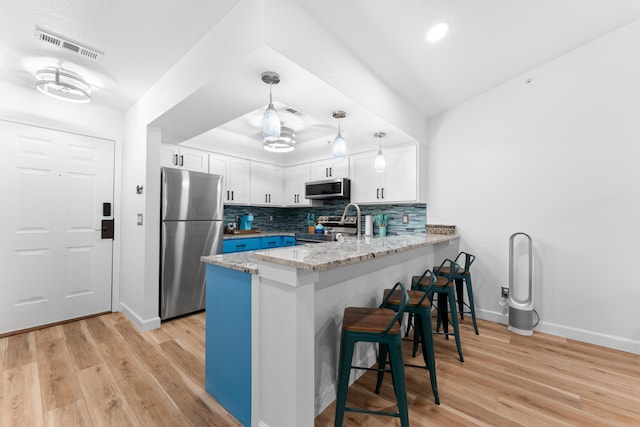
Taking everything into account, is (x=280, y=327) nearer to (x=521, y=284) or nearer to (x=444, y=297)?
(x=444, y=297)

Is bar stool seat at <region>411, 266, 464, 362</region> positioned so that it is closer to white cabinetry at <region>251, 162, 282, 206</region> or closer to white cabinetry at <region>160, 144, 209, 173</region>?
white cabinetry at <region>251, 162, 282, 206</region>

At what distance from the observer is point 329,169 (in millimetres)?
4391

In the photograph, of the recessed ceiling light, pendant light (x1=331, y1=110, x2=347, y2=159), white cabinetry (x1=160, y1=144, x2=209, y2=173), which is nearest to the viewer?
the recessed ceiling light

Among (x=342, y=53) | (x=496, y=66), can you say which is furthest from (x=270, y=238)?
(x=496, y=66)

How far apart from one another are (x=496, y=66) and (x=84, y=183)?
477 cm

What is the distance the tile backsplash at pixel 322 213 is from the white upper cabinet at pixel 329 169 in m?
0.49

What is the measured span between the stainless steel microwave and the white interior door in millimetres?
2762

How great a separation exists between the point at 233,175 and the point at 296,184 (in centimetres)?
116

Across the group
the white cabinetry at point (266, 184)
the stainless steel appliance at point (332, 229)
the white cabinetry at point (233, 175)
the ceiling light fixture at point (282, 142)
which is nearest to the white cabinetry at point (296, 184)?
the white cabinetry at point (266, 184)

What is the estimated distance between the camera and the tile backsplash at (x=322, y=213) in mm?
3789

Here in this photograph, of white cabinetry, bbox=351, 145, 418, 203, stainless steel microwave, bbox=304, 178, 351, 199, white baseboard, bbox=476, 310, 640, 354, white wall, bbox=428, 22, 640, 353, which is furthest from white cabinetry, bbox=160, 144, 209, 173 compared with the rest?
white baseboard, bbox=476, 310, 640, 354

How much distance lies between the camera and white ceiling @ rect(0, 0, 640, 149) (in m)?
1.76

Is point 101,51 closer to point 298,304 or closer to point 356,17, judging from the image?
point 356,17

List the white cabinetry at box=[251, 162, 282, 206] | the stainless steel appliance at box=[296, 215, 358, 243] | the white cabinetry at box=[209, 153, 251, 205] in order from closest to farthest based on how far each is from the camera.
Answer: the white cabinetry at box=[209, 153, 251, 205] → the stainless steel appliance at box=[296, 215, 358, 243] → the white cabinetry at box=[251, 162, 282, 206]
